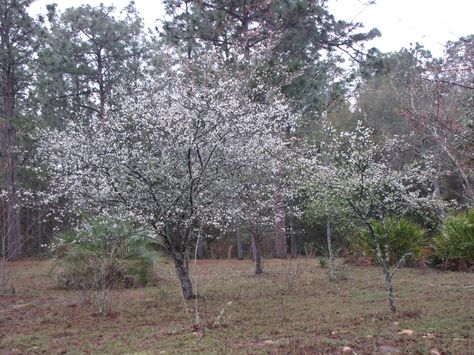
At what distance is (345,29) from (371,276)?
9.44 meters

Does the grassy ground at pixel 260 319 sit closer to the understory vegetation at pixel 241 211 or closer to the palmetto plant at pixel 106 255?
the understory vegetation at pixel 241 211

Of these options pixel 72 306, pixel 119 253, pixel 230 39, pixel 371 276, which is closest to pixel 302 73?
pixel 230 39

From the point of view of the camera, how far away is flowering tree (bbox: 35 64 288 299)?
7691mm

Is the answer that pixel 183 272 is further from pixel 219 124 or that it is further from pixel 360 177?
pixel 360 177

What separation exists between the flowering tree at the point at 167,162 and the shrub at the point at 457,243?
5.69m

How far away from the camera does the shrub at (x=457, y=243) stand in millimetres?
11476

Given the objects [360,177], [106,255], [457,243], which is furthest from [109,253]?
[457,243]

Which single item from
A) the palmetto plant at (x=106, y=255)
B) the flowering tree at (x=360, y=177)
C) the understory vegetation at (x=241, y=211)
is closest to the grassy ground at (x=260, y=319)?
the understory vegetation at (x=241, y=211)

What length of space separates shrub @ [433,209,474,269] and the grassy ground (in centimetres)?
81

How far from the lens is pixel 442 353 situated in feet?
15.1

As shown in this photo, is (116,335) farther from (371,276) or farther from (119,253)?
(371,276)

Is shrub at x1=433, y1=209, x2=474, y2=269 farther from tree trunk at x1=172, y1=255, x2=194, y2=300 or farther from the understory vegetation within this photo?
tree trunk at x1=172, y1=255, x2=194, y2=300

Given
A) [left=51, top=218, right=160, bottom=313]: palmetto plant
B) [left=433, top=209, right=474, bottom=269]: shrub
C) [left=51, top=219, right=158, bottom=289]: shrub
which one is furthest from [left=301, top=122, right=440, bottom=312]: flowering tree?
[left=51, top=219, right=158, bottom=289]: shrub

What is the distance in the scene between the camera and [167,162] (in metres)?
7.82
